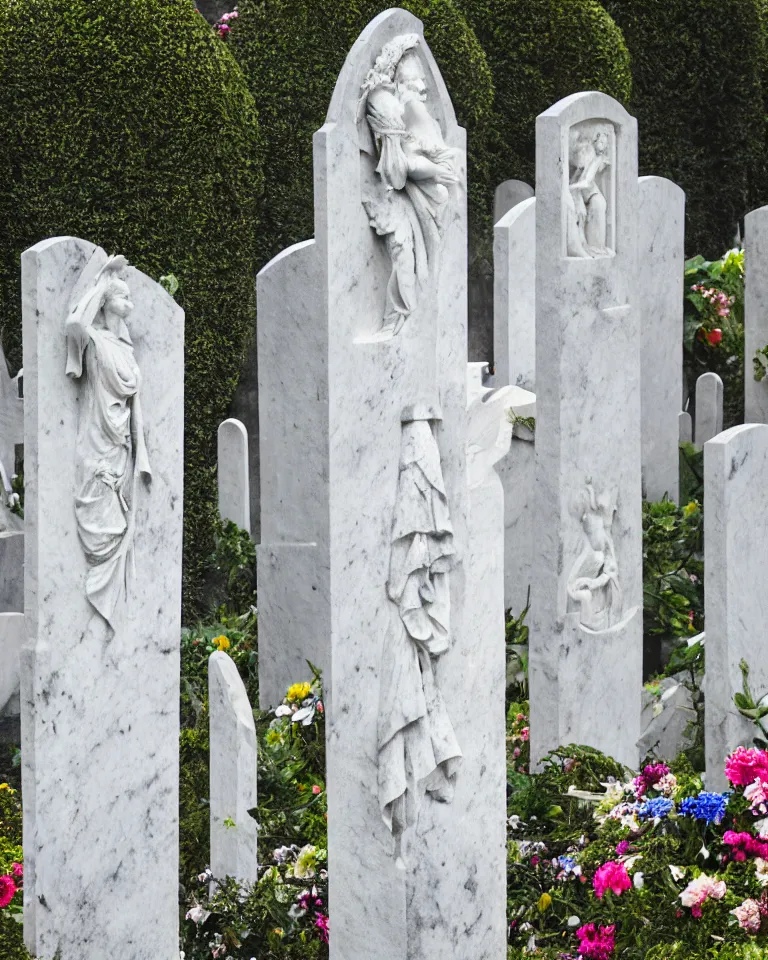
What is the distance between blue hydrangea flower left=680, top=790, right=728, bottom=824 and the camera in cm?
602

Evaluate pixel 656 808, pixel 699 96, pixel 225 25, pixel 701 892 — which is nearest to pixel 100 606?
pixel 656 808

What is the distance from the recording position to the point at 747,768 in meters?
5.99

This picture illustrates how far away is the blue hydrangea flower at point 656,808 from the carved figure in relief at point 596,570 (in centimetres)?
154

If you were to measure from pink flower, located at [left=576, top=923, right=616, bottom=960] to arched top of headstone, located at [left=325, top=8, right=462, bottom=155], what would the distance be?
2.70 m

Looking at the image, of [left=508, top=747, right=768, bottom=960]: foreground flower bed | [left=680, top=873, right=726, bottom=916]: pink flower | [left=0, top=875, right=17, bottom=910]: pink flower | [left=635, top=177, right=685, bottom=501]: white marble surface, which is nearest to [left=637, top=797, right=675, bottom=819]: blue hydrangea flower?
[left=508, top=747, right=768, bottom=960]: foreground flower bed

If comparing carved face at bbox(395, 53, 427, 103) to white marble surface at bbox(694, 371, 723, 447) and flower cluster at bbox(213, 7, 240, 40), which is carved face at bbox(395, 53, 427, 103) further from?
flower cluster at bbox(213, 7, 240, 40)

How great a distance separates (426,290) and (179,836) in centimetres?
242

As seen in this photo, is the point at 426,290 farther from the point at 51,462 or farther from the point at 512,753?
the point at 512,753

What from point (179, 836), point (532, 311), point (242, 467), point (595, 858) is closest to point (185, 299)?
point (242, 467)

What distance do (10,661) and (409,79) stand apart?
3.66 meters

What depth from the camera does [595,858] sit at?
6.30m

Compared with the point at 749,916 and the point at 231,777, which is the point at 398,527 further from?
the point at 749,916

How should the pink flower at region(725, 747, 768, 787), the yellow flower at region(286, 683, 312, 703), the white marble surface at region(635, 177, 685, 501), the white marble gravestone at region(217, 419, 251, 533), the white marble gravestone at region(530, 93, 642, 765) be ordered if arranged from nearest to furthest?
the pink flower at region(725, 747, 768, 787) < the white marble gravestone at region(530, 93, 642, 765) < the yellow flower at region(286, 683, 312, 703) < the white marble gravestone at region(217, 419, 251, 533) < the white marble surface at region(635, 177, 685, 501)

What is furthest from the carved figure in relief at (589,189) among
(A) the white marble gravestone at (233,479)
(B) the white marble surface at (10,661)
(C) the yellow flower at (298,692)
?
(A) the white marble gravestone at (233,479)
